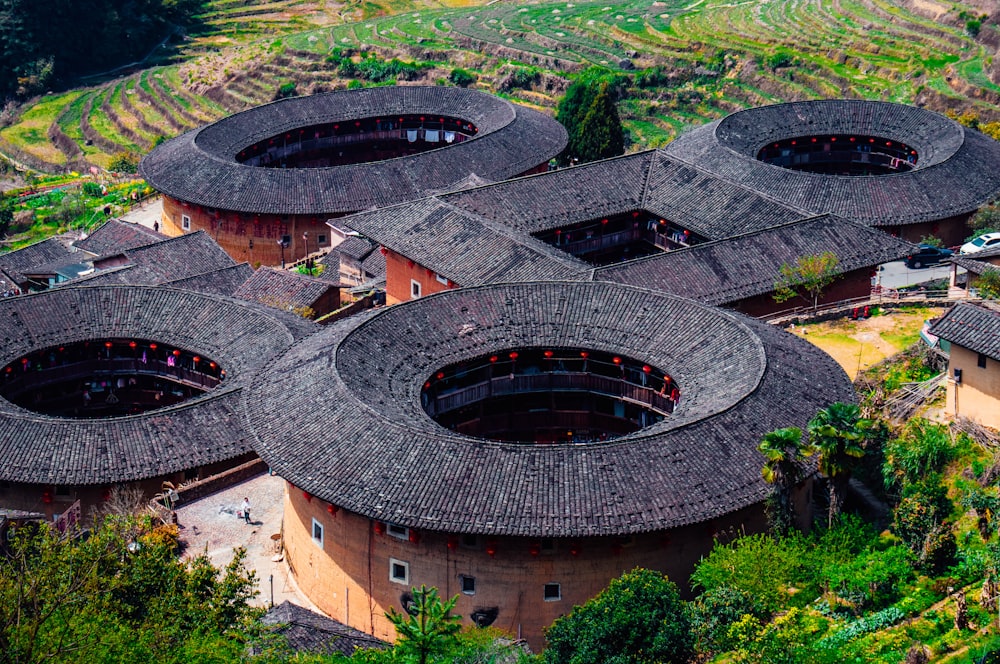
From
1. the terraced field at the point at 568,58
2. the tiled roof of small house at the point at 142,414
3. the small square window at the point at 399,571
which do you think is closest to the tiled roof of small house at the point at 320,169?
the terraced field at the point at 568,58

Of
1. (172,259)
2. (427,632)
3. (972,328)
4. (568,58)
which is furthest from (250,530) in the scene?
(568,58)

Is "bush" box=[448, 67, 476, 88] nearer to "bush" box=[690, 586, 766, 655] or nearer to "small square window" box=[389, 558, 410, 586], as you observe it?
"small square window" box=[389, 558, 410, 586]

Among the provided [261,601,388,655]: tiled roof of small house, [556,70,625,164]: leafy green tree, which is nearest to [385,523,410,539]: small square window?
[261,601,388,655]: tiled roof of small house

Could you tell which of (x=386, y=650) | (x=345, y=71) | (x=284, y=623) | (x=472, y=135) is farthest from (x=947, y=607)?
(x=345, y=71)

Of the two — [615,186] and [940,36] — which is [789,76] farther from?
[615,186]

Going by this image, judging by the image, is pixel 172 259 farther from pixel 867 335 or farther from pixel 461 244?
pixel 867 335
